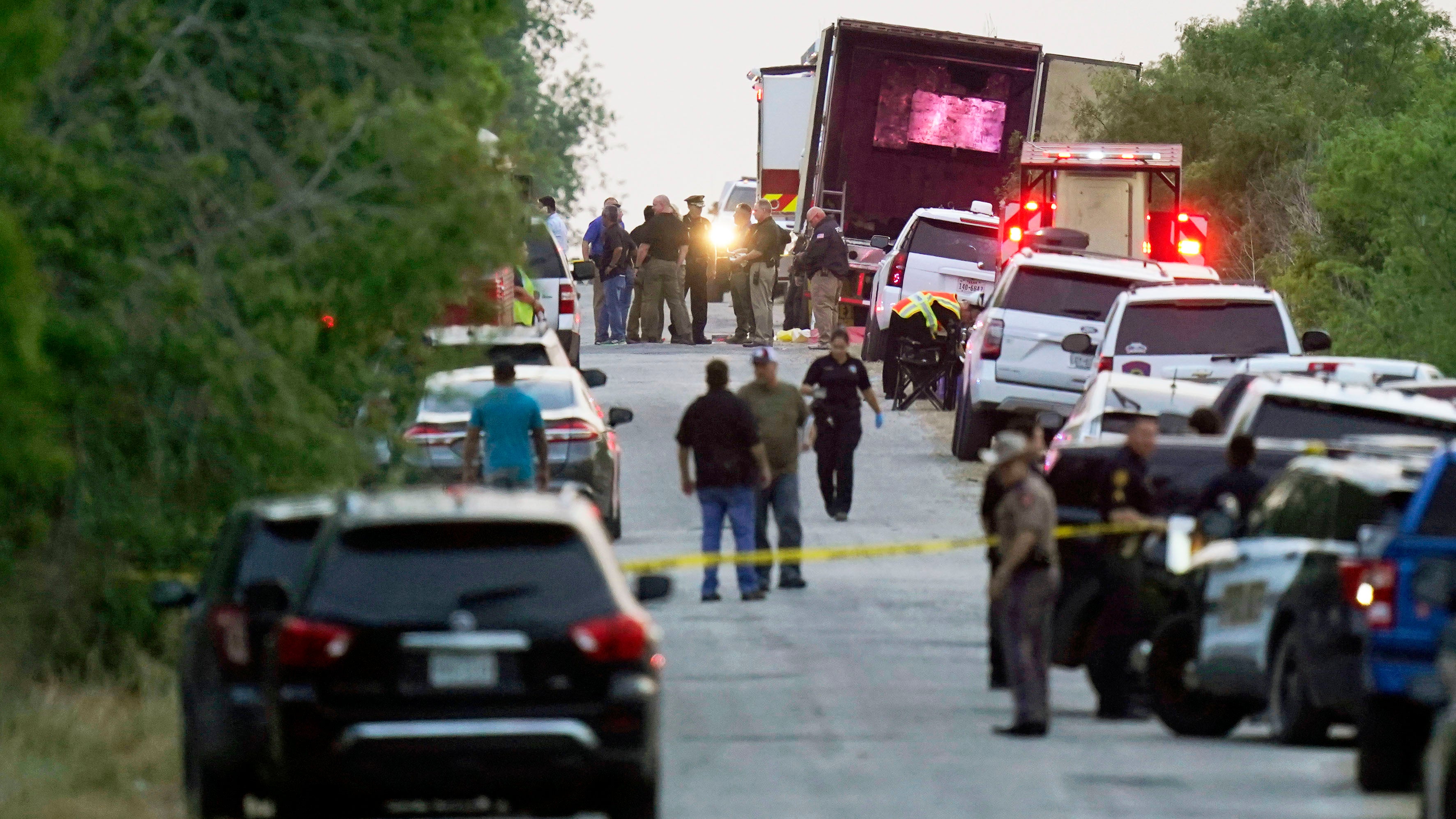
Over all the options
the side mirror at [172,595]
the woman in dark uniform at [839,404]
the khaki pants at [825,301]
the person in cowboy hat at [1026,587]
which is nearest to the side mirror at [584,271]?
the khaki pants at [825,301]

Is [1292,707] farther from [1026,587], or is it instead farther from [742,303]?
[742,303]

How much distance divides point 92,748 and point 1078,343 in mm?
12613

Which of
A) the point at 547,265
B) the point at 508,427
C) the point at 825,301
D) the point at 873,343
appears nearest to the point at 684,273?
the point at 825,301

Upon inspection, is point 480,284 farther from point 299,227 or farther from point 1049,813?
point 1049,813

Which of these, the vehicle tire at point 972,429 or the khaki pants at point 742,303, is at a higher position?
the khaki pants at point 742,303

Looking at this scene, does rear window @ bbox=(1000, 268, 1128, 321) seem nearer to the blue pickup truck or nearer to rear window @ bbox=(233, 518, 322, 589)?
the blue pickup truck

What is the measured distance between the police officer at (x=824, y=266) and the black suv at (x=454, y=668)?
997 inches

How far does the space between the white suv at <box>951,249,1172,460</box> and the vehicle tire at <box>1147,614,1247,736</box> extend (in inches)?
432

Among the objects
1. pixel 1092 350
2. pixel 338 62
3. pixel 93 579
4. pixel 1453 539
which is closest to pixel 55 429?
pixel 93 579

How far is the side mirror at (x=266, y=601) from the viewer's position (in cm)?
1005

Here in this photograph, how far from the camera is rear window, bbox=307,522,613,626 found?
30.5ft

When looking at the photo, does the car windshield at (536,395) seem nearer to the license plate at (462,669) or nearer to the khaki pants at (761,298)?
the license plate at (462,669)

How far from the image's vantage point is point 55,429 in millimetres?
13328

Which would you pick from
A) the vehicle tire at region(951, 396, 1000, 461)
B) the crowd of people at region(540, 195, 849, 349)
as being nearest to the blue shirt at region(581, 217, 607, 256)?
the crowd of people at region(540, 195, 849, 349)
